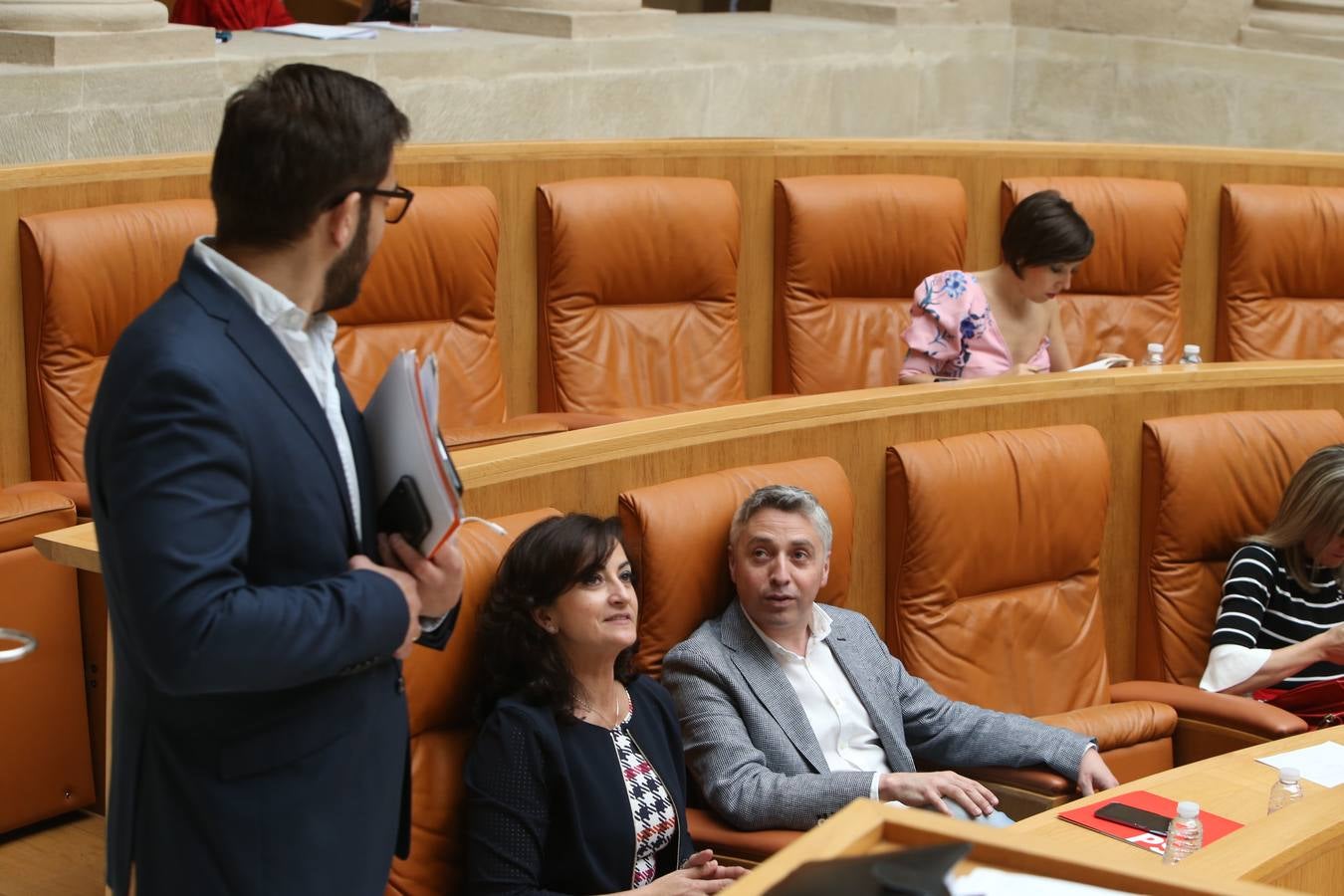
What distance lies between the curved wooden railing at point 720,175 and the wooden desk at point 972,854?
7.91 ft

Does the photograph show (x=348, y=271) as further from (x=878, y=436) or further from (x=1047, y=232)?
(x=1047, y=232)

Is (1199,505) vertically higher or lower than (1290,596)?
higher

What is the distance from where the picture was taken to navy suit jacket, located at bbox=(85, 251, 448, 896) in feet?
4.32

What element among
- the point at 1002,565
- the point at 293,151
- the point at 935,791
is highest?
the point at 293,151

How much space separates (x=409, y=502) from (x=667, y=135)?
3932 millimetres

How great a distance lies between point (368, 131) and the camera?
1.40m

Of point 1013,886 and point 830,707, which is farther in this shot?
point 830,707

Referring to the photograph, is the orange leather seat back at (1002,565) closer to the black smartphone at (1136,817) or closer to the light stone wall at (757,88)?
the black smartphone at (1136,817)

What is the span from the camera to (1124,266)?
184 inches

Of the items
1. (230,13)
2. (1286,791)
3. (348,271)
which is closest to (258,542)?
(348,271)

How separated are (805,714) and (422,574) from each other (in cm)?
121

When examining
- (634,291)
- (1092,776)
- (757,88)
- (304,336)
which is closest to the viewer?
(304,336)

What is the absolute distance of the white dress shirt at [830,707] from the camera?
2.62 meters

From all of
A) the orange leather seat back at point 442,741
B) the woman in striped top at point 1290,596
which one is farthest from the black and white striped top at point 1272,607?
the orange leather seat back at point 442,741
